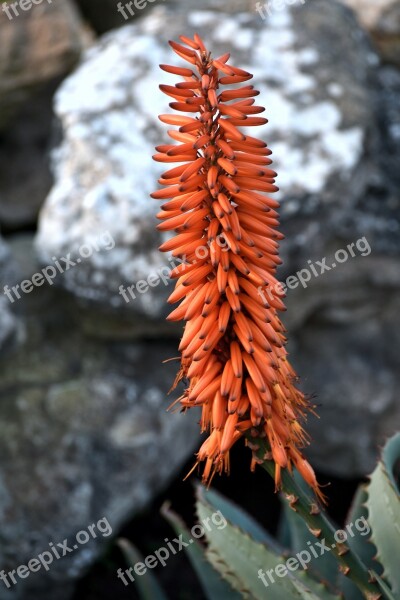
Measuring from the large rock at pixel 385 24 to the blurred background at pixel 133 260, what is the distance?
0.04 meters

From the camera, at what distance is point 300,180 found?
270 centimetres

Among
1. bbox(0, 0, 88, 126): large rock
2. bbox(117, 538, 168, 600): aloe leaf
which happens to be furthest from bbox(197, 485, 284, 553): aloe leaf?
bbox(0, 0, 88, 126): large rock

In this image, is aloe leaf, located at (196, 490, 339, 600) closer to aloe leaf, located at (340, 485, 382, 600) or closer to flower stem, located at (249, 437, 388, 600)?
aloe leaf, located at (340, 485, 382, 600)

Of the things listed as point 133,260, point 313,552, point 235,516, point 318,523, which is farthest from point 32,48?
point 318,523

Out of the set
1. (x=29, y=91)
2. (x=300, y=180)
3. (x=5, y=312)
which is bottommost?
(x=300, y=180)

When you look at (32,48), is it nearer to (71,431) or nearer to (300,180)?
(300,180)

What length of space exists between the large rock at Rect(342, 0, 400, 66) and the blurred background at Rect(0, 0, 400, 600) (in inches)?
1.5

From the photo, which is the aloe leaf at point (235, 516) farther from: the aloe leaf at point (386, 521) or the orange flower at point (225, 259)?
the orange flower at point (225, 259)

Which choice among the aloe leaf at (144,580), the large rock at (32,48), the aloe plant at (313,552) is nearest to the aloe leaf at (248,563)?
the aloe plant at (313,552)

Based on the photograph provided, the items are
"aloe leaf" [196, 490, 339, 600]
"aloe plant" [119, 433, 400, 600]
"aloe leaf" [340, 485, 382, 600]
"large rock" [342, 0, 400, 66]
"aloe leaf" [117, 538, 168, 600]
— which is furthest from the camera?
"large rock" [342, 0, 400, 66]

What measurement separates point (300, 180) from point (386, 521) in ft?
4.30

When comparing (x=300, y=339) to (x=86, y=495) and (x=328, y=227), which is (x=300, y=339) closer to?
(x=328, y=227)

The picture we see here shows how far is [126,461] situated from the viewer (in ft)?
9.08

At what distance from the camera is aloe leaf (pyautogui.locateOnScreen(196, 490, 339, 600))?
171cm
